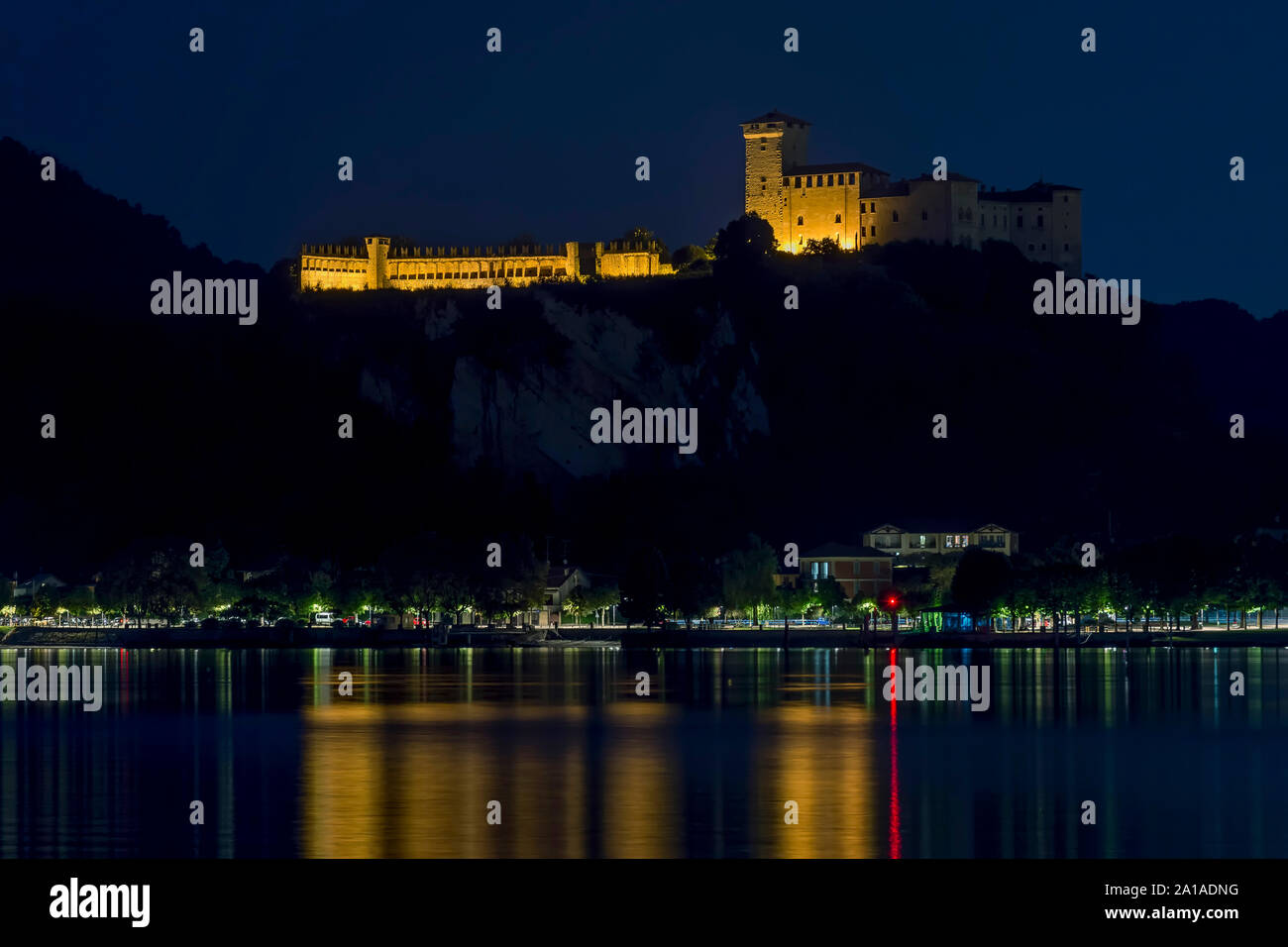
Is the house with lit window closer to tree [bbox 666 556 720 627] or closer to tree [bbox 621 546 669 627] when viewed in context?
tree [bbox 666 556 720 627]

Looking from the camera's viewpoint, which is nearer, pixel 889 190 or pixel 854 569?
pixel 854 569

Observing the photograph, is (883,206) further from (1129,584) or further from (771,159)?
(1129,584)

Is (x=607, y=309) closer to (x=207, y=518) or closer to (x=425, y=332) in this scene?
(x=425, y=332)

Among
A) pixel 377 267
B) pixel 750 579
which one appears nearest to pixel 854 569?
pixel 750 579
